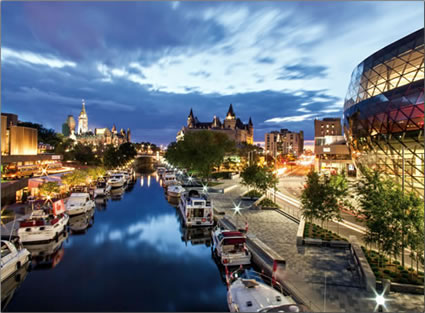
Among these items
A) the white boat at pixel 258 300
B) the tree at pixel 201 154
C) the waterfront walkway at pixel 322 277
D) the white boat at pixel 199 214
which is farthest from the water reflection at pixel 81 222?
the tree at pixel 201 154

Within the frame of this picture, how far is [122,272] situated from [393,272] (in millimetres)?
15486

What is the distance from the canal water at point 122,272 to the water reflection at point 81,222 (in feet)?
0.28

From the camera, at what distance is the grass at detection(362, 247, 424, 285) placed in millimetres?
12377

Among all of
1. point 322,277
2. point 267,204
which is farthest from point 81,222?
point 322,277

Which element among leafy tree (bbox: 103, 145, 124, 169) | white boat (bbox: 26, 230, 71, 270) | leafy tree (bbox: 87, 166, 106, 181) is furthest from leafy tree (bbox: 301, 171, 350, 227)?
leafy tree (bbox: 103, 145, 124, 169)

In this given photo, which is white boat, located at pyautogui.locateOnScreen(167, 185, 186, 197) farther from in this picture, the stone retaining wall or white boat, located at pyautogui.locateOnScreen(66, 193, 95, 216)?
the stone retaining wall

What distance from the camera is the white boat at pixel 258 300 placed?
32.4 ft

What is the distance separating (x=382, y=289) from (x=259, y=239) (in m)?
8.34

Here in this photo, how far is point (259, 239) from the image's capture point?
62.4ft

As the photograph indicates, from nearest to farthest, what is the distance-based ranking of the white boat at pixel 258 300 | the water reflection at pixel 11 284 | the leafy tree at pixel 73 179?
the white boat at pixel 258 300
the water reflection at pixel 11 284
the leafy tree at pixel 73 179

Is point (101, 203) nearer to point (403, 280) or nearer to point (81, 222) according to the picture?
point (81, 222)

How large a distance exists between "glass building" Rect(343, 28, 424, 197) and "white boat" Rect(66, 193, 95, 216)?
31.4 metres

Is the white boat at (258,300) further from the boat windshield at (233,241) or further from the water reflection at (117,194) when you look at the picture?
the water reflection at (117,194)

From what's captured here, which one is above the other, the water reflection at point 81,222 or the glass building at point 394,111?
the glass building at point 394,111
